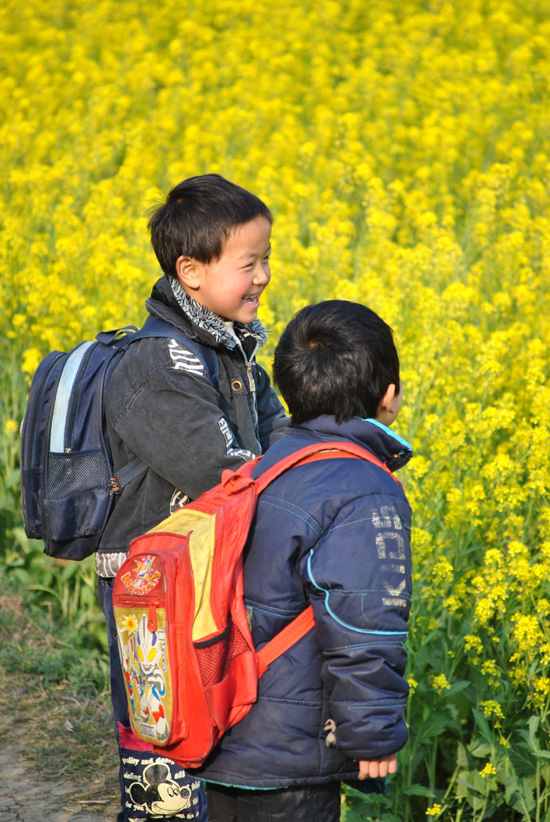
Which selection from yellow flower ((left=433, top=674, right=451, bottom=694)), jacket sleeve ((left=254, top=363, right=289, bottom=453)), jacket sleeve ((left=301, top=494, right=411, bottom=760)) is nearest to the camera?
jacket sleeve ((left=301, top=494, right=411, bottom=760))

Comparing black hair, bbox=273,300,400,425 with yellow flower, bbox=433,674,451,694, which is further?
yellow flower, bbox=433,674,451,694

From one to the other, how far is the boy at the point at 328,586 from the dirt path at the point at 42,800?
1221 millimetres

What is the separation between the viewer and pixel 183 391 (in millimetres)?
1741

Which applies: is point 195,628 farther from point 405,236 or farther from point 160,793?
point 405,236

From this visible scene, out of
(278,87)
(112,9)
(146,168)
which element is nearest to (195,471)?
(146,168)

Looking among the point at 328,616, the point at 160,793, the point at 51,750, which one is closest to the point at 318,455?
the point at 328,616

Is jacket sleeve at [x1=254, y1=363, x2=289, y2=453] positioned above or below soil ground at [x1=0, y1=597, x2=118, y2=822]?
above

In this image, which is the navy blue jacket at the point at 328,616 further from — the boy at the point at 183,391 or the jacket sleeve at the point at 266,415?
the jacket sleeve at the point at 266,415

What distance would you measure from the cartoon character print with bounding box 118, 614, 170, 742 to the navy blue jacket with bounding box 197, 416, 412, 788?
0.13 meters

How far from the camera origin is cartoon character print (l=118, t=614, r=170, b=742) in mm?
1438

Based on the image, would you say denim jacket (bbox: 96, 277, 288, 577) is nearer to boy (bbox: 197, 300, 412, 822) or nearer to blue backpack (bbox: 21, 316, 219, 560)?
blue backpack (bbox: 21, 316, 219, 560)

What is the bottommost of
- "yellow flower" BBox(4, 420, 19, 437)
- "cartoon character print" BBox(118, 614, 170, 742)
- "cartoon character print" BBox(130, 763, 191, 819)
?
"cartoon character print" BBox(130, 763, 191, 819)

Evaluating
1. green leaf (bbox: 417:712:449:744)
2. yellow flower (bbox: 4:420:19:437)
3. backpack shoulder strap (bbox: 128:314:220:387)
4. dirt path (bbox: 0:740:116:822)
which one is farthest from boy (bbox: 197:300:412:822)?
yellow flower (bbox: 4:420:19:437)

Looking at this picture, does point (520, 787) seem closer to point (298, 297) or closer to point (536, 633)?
point (536, 633)
